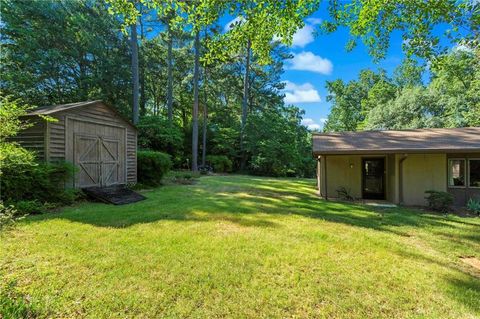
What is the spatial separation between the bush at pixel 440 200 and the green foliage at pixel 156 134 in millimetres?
14913

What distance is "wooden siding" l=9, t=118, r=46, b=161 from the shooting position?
790 cm

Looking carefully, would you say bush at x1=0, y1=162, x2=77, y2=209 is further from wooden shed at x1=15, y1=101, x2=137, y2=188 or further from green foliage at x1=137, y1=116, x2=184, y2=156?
green foliage at x1=137, y1=116, x2=184, y2=156

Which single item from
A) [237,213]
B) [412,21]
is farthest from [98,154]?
[412,21]

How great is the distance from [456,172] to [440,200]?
1.97 m

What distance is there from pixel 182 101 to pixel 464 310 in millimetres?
28307

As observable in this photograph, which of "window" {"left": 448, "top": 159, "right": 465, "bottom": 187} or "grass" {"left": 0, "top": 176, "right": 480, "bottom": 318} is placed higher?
"window" {"left": 448, "top": 159, "right": 465, "bottom": 187}

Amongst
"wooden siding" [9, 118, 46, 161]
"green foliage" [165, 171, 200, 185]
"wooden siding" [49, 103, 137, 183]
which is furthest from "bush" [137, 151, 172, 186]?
"wooden siding" [9, 118, 46, 161]

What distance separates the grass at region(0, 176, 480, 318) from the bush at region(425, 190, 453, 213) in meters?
2.27

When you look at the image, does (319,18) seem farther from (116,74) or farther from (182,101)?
(182,101)

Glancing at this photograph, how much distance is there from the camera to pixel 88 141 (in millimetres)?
9406

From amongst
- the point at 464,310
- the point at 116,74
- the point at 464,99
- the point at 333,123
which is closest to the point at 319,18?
the point at 464,310

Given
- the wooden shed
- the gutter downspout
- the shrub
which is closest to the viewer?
the wooden shed

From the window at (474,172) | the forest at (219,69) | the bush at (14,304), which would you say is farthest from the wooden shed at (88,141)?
the window at (474,172)

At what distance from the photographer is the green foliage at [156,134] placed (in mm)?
17906
